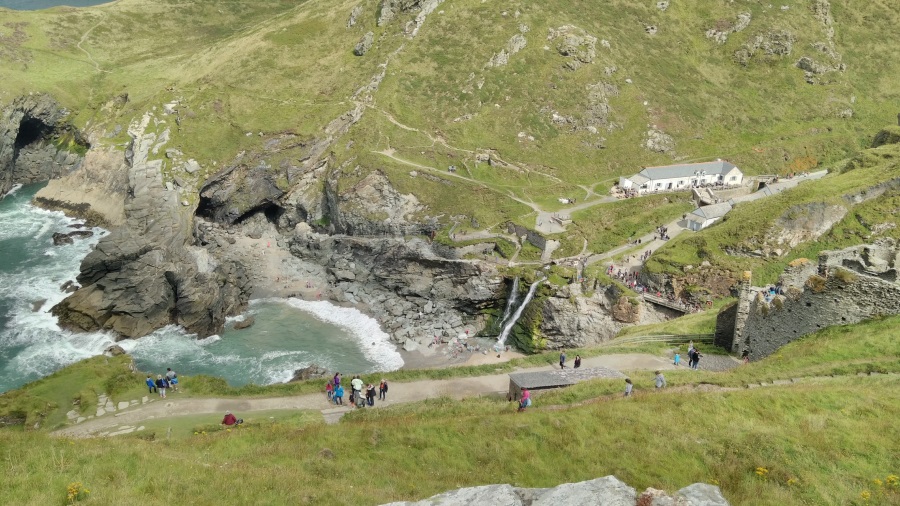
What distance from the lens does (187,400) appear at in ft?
102

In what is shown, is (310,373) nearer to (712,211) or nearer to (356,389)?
(356,389)

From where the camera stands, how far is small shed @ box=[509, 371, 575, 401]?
87.8ft

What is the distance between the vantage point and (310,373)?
51.1 meters

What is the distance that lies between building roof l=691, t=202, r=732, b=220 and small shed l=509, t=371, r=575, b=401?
4817cm

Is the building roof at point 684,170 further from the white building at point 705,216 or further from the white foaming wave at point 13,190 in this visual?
the white foaming wave at point 13,190

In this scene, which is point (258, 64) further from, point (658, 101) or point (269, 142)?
point (658, 101)

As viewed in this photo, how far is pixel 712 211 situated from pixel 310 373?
161ft

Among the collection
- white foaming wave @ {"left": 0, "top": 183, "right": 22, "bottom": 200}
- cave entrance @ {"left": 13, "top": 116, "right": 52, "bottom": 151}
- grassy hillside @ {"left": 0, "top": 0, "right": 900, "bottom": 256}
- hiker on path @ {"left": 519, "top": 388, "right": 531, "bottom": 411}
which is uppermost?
grassy hillside @ {"left": 0, "top": 0, "right": 900, "bottom": 256}

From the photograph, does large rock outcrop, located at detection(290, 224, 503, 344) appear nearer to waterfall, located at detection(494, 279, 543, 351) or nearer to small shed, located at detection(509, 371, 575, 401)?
waterfall, located at detection(494, 279, 543, 351)

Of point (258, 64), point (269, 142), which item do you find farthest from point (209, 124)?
point (258, 64)

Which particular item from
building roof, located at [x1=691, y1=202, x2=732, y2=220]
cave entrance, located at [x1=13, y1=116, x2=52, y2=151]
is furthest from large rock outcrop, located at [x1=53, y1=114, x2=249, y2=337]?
cave entrance, located at [x1=13, y1=116, x2=52, y2=151]

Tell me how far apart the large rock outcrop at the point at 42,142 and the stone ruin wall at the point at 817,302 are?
107 m

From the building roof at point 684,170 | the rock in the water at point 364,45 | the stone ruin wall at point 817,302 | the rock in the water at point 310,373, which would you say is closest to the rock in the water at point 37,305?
the rock in the water at point 310,373

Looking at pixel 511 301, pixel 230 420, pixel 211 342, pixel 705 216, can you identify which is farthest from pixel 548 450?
pixel 705 216
